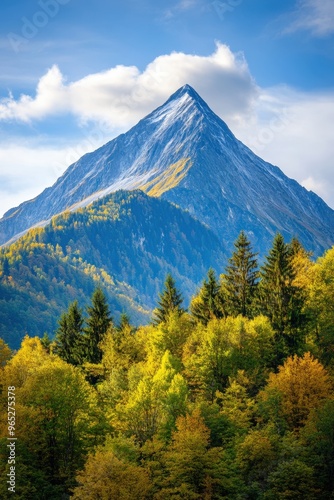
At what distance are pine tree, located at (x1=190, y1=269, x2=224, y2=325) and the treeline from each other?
17 centimetres

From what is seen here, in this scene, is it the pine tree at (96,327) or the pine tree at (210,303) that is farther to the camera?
the pine tree at (96,327)

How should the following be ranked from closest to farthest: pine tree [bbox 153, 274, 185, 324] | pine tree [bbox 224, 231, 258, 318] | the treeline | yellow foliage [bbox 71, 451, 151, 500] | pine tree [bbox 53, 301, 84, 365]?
yellow foliage [bbox 71, 451, 151, 500] → the treeline → pine tree [bbox 224, 231, 258, 318] → pine tree [bbox 153, 274, 185, 324] → pine tree [bbox 53, 301, 84, 365]

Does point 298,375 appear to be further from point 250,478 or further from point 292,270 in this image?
point 292,270

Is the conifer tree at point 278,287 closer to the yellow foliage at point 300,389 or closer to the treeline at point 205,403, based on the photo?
the treeline at point 205,403

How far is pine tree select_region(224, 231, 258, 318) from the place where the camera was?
7112 centimetres

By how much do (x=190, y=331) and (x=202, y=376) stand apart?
1227 centimetres

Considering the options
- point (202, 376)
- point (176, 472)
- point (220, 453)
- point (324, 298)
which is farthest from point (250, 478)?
point (324, 298)

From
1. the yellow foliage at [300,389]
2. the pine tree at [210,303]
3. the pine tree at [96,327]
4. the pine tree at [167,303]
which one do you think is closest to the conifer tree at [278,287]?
the pine tree at [210,303]

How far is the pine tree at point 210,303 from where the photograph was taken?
71.8 m

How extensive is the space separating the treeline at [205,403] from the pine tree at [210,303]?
0.17 meters

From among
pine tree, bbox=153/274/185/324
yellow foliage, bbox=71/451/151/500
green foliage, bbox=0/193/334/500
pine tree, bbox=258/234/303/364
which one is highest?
pine tree, bbox=153/274/185/324

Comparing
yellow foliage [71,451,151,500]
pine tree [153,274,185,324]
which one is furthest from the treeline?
pine tree [153,274,185,324]

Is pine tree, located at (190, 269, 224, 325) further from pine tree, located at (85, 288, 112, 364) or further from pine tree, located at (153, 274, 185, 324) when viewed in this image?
pine tree, located at (85, 288, 112, 364)

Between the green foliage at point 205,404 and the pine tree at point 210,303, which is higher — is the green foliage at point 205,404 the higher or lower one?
the lower one
